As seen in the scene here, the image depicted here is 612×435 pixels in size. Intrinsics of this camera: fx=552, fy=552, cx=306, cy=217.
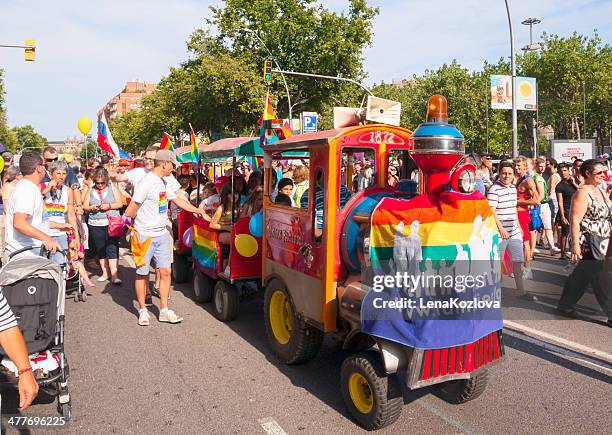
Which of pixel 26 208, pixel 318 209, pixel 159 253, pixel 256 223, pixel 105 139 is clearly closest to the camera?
pixel 318 209

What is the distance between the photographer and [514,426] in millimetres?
3715

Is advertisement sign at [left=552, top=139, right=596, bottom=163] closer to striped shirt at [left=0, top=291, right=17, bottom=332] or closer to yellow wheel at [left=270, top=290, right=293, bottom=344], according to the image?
yellow wheel at [left=270, top=290, right=293, bottom=344]

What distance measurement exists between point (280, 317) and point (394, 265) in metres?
1.95

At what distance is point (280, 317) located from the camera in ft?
17.0

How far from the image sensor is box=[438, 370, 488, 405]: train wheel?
13.2ft

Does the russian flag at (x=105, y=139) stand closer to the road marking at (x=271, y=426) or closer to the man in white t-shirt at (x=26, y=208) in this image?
the man in white t-shirt at (x=26, y=208)

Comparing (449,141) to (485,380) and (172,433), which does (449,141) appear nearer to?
(485,380)

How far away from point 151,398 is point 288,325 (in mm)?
1376

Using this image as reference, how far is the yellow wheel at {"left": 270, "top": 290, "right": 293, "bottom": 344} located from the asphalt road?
247 mm

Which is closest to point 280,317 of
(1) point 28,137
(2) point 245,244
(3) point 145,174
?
(2) point 245,244

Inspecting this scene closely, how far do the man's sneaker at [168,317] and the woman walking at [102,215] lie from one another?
230cm

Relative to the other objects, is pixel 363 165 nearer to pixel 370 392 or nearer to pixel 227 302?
pixel 370 392

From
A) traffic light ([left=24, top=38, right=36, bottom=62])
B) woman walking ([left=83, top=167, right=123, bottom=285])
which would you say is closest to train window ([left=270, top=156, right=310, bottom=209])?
woman walking ([left=83, top=167, right=123, bottom=285])

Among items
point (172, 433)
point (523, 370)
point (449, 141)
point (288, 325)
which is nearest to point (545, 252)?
point (523, 370)
